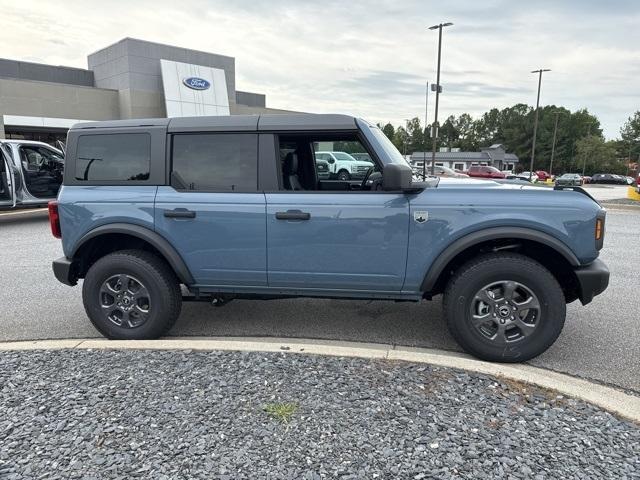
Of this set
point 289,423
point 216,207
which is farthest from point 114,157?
point 289,423

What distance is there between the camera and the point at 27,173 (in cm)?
1050

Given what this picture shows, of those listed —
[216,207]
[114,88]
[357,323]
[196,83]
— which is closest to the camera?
[216,207]

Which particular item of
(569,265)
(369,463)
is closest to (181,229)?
(369,463)

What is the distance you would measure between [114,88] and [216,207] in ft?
104

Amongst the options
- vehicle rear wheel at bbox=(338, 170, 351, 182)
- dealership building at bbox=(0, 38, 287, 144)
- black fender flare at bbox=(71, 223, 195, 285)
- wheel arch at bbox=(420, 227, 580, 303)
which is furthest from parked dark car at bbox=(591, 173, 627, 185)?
black fender flare at bbox=(71, 223, 195, 285)

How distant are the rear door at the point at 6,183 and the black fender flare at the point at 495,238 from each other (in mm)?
10233

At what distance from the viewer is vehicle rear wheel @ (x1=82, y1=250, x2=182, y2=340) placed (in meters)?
3.77

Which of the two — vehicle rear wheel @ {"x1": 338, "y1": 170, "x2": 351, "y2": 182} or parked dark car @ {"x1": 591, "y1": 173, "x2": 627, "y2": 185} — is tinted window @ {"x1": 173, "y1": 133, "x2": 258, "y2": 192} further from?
parked dark car @ {"x1": 591, "y1": 173, "x2": 627, "y2": 185}

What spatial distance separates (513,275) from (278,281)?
1.78m

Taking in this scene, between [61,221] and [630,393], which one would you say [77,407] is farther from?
[630,393]

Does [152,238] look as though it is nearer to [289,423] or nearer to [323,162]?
[323,162]

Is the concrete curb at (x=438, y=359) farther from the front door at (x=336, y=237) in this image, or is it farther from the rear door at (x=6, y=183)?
the rear door at (x=6, y=183)

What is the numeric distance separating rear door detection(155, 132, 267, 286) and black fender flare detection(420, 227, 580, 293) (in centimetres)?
136

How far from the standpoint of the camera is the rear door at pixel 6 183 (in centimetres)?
1010
